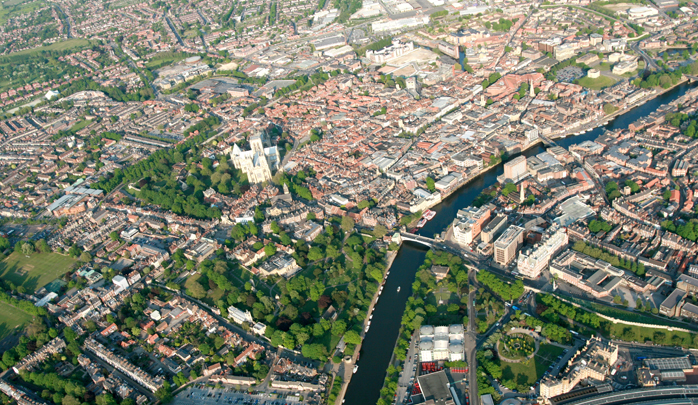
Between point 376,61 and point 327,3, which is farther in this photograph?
point 327,3

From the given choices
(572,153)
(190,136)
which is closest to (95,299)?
(190,136)

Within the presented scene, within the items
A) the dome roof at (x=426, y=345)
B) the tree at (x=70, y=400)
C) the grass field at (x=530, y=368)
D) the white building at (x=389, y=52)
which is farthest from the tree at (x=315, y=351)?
the white building at (x=389, y=52)

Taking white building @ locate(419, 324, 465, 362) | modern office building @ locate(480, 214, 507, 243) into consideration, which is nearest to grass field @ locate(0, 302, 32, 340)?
white building @ locate(419, 324, 465, 362)

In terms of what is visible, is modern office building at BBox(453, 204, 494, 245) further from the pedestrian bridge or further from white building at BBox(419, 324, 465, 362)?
white building at BBox(419, 324, 465, 362)

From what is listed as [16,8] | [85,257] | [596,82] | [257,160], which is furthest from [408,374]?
[16,8]

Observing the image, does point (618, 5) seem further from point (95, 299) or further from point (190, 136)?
point (95, 299)

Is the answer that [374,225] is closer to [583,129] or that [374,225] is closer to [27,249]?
[583,129]

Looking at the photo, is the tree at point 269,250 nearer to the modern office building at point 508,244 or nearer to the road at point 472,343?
the road at point 472,343
